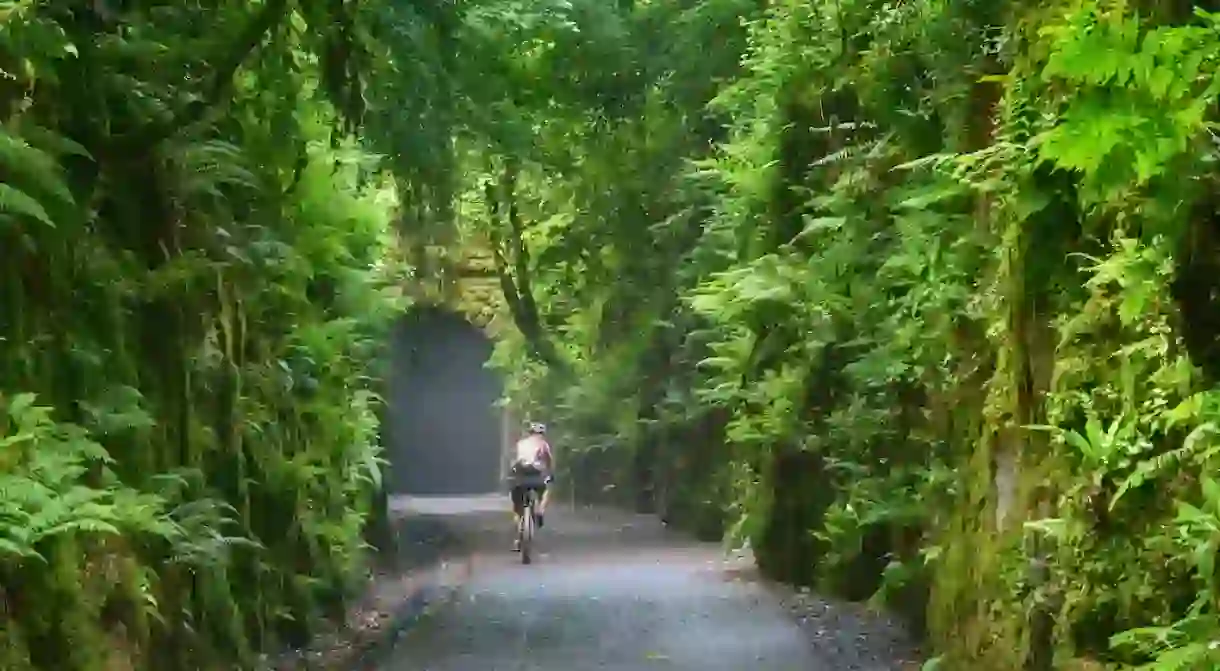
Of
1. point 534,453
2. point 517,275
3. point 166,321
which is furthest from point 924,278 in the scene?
point 517,275

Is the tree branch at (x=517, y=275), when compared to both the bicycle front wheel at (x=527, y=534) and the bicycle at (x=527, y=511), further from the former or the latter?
the bicycle front wheel at (x=527, y=534)

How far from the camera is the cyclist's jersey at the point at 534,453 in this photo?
21.2m

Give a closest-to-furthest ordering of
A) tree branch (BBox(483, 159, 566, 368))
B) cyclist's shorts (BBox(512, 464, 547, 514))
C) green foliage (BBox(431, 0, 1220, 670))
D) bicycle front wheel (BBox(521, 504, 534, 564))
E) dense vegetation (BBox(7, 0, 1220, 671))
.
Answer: green foliage (BBox(431, 0, 1220, 670)) → dense vegetation (BBox(7, 0, 1220, 671)) → bicycle front wheel (BBox(521, 504, 534, 564)) → cyclist's shorts (BBox(512, 464, 547, 514)) → tree branch (BBox(483, 159, 566, 368))

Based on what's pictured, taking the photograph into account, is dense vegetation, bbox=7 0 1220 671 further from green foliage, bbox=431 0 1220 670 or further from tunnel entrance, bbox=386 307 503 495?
tunnel entrance, bbox=386 307 503 495

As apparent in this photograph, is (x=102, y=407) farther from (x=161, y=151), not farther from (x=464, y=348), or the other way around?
(x=464, y=348)

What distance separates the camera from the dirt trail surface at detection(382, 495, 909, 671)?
11.2 m

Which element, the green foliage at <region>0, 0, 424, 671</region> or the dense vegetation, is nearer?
the dense vegetation

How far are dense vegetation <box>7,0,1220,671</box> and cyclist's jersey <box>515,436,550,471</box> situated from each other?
407 cm

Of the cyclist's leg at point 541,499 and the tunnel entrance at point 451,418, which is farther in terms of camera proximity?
the tunnel entrance at point 451,418

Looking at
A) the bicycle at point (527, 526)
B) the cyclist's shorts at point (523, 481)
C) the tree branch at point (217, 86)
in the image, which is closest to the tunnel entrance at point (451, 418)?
the cyclist's shorts at point (523, 481)

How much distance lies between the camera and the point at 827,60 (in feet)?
41.5

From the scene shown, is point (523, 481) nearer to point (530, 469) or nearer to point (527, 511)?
point (530, 469)

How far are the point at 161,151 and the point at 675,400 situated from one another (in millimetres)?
14942

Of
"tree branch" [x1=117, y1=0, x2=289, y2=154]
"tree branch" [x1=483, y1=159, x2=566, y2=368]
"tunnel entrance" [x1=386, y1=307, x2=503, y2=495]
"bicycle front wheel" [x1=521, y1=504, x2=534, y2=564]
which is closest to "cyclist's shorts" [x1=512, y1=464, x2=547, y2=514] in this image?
"bicycle front wheel" [x1=521, y1=504, x2=534, y2=564]
